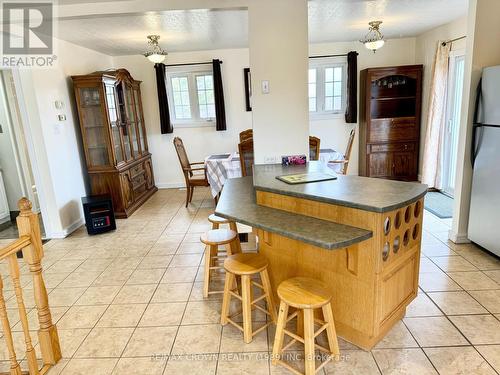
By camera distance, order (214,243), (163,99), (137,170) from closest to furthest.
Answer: (214,243)
(137,170)
(163,99)

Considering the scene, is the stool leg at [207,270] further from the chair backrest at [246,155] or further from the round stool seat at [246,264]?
the chair backrest at [246,155]

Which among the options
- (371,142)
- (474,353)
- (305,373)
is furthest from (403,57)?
(305,373)

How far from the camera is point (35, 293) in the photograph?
1976 millimetres

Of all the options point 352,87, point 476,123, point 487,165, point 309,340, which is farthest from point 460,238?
point 352,87

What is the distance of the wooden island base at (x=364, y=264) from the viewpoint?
1831 millimetres

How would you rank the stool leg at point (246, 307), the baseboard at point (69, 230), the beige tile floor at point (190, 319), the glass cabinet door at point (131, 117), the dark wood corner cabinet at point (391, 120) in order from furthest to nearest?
the dark wood corner cabinet at point (391, 120), the glass cabinet door at point (131, 117), the baseboard at point (69, 230), the stool leg at point (246, 307), the beige tile floor at point (190, 319)

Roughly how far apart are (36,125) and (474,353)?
4543mm

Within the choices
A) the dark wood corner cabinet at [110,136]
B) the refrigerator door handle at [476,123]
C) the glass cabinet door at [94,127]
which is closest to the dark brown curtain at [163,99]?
the dark wood corner cabinet at [110,136]

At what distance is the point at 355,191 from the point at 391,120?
418 cm

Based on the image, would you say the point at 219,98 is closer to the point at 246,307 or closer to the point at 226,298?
the point at 226,298

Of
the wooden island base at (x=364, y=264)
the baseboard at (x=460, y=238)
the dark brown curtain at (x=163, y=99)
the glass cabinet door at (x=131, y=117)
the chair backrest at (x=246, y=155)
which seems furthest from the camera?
the dark brown curtain at (x=163, y=99)

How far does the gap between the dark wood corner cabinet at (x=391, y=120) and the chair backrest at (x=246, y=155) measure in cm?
261

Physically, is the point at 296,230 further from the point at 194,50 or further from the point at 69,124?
the point at 194,50

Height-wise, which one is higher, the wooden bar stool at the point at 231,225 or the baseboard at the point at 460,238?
the wooden bar stool at the point at 231,225
